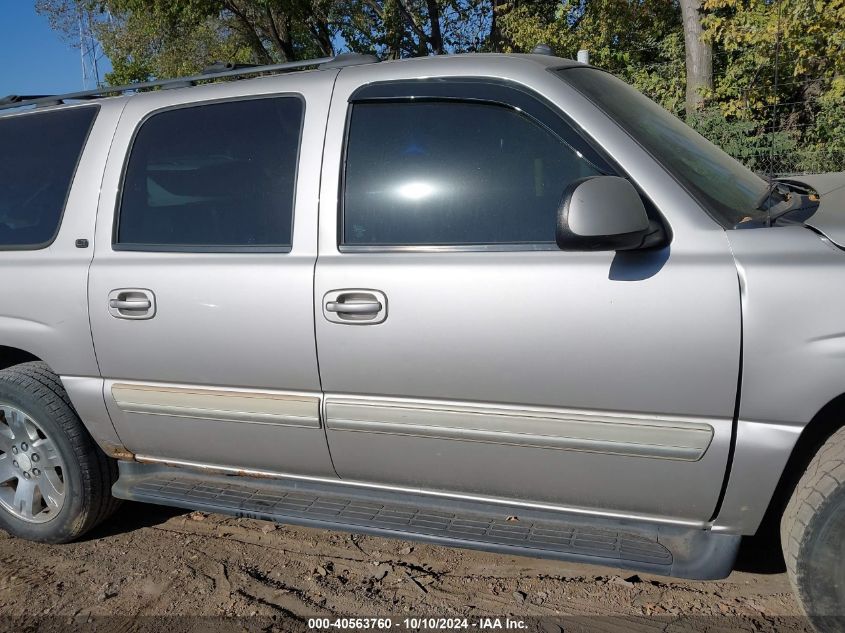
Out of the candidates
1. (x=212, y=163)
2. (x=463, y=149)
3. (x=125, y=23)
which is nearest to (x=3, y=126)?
(x=212, y=163)

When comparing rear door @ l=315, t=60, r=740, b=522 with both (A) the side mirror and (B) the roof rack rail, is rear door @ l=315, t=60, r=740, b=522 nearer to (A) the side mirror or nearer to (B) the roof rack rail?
(A) the side mirror

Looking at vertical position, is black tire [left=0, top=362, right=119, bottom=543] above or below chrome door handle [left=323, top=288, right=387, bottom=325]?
below

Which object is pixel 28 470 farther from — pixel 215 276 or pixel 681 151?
pixel 681 151

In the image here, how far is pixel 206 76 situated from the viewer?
3527mm

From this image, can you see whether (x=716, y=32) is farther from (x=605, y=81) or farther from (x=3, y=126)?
(x=3, y=126)

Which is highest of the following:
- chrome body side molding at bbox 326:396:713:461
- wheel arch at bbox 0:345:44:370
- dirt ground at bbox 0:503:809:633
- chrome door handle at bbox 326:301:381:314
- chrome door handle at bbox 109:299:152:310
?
chrome door handle at bbox 326:301:381:314

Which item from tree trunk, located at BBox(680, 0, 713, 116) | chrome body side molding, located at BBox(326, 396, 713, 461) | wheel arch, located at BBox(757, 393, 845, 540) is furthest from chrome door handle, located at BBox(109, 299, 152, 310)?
tree trunk, located at BBox(680, 0, 713, 116)

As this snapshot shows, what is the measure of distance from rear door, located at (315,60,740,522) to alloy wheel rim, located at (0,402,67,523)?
1.48m

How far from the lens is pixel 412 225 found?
9.18 feet

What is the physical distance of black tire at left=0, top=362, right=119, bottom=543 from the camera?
3.42 metres

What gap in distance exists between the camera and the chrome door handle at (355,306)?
2.74m

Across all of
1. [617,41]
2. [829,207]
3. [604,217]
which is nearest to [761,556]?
[829,207]

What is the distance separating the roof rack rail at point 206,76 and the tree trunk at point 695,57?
956 centimetres

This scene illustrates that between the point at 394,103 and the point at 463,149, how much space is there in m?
0.36
